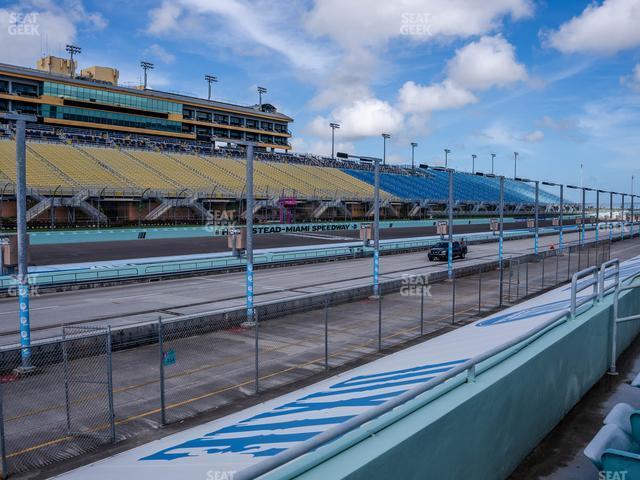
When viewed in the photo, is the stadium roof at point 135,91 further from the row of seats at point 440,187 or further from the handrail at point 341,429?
the handrail at point 341,429

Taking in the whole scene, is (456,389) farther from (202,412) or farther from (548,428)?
(202,412)

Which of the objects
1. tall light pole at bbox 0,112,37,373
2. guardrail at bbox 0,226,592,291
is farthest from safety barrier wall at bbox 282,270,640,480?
guardrail at bbox 0,226,592,291

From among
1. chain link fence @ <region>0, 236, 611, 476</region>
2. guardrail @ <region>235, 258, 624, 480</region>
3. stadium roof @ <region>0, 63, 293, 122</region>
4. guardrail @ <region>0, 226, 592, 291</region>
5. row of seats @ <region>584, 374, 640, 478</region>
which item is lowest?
chain link fence @ <region>0, 236, 611, 476</region>

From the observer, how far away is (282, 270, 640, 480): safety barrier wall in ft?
12.8

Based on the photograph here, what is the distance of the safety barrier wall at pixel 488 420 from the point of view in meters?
3.89

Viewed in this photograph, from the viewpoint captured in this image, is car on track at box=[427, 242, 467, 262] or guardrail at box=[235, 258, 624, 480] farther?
car on track at box=[427, 242, 467, 262]

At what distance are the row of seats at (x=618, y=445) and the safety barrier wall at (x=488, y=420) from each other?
34.7 inches

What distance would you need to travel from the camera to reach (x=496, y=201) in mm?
106312

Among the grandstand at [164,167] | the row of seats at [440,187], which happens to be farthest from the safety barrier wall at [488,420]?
the row of seats at [440,187]

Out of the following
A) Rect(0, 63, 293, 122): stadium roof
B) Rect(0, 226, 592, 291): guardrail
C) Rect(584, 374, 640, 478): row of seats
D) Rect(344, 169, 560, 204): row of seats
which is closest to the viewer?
Rect(584, 374, 640, 478): row of seats

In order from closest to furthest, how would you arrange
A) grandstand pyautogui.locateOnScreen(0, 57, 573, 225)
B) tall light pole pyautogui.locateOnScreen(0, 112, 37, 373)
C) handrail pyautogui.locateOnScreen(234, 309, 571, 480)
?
handrail pyautogui.locateOnScreen(234, 309, 571, 480)
tall light pole pyautogui.locateOnScreen(0, 112, 37, 373)
grandstand pyautogui.locateOnScreen(0, 57, 573, 225)

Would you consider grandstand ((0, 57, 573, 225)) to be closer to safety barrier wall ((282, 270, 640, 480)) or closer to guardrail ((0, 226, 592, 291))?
guardrail ((0, 226, 592, 291))

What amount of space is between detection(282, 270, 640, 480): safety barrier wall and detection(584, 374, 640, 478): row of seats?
0.88m

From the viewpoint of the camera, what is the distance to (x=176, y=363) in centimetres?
1455
